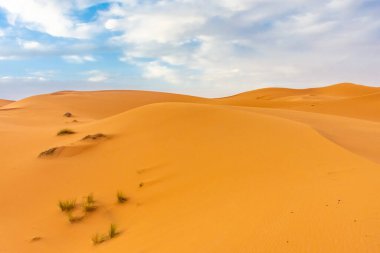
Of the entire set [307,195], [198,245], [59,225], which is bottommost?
[59,225]

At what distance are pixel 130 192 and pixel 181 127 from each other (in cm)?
275

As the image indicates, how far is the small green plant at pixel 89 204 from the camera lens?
5344 mm

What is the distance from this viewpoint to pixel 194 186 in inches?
205

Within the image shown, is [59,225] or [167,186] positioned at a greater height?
[167,186]

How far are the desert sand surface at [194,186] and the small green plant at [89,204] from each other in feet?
0.31

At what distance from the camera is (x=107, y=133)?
886 cm

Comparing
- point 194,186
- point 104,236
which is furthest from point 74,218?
point 194,186

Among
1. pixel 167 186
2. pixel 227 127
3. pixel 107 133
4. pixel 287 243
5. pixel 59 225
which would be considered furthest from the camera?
pixel 107 133

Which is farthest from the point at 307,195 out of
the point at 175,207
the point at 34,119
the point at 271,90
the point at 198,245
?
the point at 271,90

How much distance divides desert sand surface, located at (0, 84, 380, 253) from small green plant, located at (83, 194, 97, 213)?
95 mm

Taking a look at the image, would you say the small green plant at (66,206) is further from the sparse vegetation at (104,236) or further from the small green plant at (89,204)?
the sparse vegetation at (104,236)

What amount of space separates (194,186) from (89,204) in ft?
5.26

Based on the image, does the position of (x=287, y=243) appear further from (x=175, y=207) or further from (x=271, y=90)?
(x=271, y=90)

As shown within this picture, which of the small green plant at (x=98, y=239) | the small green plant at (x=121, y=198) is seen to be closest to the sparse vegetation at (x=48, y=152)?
the small green plant at (x=121, y=198)
